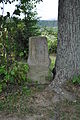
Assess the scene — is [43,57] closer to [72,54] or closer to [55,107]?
[72,54]

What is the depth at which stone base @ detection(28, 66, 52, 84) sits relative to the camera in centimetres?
523

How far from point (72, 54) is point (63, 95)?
32.9 inches

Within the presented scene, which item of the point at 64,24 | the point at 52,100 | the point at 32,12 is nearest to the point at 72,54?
the point at 64,24

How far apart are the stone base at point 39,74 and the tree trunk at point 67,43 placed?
11.0 inches

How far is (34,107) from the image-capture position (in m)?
4.45

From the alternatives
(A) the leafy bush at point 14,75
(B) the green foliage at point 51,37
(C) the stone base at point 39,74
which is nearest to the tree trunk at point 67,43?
(C) the stone base at point 39,74

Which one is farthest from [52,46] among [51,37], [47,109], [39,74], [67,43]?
[47,109]

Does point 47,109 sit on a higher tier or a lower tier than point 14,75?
lower

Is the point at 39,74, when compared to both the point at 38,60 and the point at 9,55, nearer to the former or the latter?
the point at 38,60

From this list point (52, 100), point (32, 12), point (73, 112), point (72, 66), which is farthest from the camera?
point (32, 12)

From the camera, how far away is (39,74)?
17.3 feet

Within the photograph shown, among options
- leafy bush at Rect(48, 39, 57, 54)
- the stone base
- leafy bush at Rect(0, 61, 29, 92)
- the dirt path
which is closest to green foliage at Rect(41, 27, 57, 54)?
leafy bush at Rect(48, 39, 57, 54)

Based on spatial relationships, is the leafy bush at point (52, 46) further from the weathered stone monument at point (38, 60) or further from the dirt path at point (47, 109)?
the dirt path at point (47, 109)

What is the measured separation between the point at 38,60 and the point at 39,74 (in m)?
0.30
